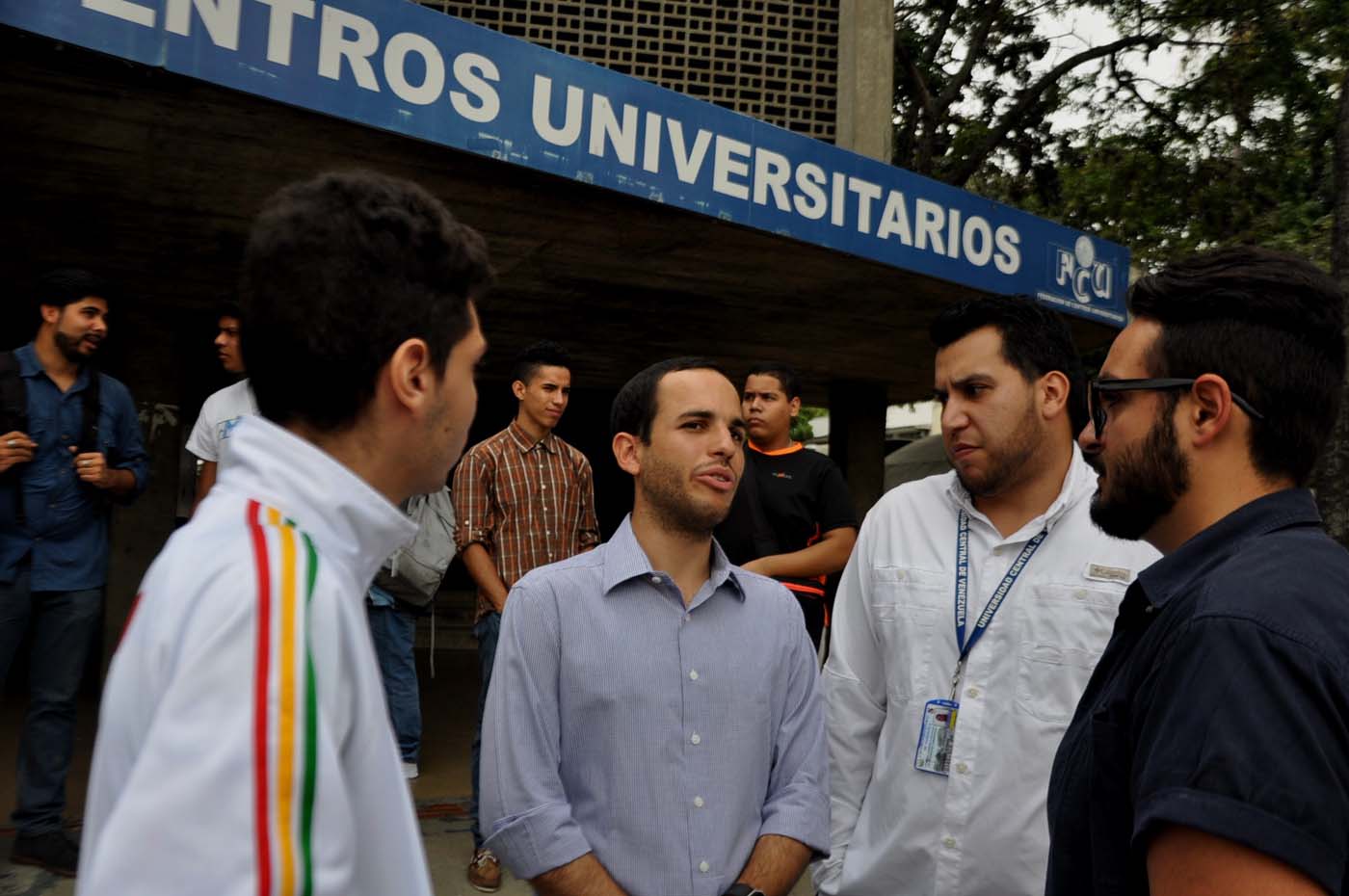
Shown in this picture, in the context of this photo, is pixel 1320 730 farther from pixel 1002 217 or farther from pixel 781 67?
pixel 781 67

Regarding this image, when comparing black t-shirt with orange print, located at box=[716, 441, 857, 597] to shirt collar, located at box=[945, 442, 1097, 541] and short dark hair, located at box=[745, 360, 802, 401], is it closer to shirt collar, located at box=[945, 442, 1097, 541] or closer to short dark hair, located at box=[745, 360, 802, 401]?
short dark hair, located at box=[745, 360, 802, 401]

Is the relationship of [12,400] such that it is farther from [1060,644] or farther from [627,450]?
[1060,644]

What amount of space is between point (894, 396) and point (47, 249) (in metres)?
11.6

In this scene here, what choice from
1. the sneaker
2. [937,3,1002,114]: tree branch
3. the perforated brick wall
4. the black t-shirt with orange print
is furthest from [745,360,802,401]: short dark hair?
[937,3,1002,114]: tree branch

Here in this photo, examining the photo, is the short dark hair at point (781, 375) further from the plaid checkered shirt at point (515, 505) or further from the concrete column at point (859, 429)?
the concrete column at point (859, 429)

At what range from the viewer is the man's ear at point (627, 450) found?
3.12 meters

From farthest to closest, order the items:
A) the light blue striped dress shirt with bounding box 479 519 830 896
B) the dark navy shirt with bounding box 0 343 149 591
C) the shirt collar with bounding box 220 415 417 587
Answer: the dark navy shirt with bounding box 0 343 149 591 < the light blue striped dress shirt with bounding box 479 519 830 896 < the shirt collar with bounding box 220 415 417 587

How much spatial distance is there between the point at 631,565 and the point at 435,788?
163 inches

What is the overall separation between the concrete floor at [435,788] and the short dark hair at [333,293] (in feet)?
13.1

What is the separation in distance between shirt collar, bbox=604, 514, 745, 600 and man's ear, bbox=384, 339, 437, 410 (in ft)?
Answer: 4.46

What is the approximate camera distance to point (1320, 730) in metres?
1.38

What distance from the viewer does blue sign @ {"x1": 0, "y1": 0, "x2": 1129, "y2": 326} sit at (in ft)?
17.7

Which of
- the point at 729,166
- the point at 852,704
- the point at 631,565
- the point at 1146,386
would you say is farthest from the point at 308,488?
the point at 729,166

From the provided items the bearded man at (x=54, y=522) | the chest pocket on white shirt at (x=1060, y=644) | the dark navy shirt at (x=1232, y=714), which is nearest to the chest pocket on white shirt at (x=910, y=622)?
the chest pocket on white shirt at (x=1060, y=644)
